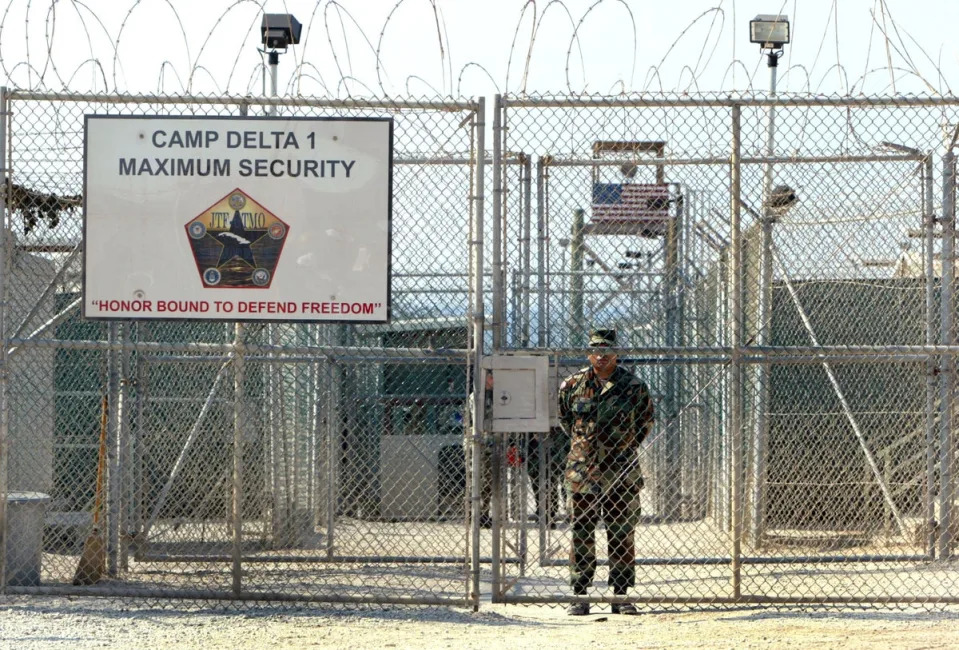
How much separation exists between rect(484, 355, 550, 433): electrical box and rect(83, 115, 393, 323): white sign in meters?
0.77

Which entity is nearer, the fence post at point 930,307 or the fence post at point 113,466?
the fence post at point 113,466

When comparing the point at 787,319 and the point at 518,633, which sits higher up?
the point at 787,319

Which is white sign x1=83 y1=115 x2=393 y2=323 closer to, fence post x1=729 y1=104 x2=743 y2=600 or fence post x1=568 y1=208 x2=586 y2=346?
fence post x1=729 y1=104 x2=743 y2=600

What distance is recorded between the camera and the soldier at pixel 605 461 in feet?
25.4

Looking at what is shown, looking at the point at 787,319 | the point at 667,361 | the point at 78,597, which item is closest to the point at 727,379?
the point at 667,361

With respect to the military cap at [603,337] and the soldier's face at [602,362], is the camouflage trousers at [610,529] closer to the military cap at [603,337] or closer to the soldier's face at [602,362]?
the soldier's face at [602,362]

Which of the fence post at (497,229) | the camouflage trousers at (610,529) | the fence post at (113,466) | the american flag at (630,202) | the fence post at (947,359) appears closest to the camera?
the fence post at (497,229)

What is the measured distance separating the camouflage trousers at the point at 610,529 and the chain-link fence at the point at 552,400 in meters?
0.02

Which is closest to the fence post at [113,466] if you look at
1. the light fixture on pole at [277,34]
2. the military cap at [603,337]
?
the light fixture on pole at [277,34]

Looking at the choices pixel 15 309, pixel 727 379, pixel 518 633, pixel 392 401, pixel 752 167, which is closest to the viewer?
pixel 518 633

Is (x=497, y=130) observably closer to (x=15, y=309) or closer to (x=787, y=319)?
(x=787, y=319)

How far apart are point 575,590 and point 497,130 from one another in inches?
116

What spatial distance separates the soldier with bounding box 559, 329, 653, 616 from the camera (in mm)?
7746

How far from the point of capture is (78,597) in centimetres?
755
